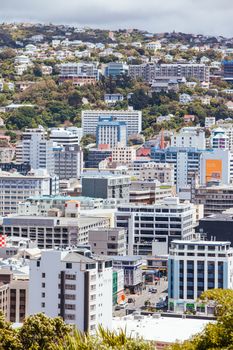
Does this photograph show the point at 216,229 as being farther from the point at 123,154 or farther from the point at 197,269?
the point at 123,154

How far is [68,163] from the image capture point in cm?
6412

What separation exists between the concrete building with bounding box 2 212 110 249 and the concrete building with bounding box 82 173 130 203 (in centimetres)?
711

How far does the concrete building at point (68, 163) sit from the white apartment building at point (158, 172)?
3.55m

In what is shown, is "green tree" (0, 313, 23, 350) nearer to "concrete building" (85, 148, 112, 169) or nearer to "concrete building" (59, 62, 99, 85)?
"concrete building" (85, 148, 112, 169)

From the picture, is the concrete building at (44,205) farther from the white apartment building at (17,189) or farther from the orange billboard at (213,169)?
the orange billboard at (213,169)

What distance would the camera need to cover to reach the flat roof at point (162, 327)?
25828mm

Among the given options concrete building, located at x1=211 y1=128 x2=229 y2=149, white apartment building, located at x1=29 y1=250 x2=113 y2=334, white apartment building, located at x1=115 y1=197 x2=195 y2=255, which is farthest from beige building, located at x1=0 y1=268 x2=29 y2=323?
concrete building, located at x1=211 y1=128 x2=229 y2=149

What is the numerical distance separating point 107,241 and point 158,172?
63.0ft

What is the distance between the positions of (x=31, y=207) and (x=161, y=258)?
Result: 722 cm

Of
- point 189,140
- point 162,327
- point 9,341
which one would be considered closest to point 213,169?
point 189,140

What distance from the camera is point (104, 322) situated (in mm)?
27922

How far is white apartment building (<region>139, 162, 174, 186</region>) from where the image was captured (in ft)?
197

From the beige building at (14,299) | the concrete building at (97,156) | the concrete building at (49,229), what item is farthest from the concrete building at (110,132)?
the beige building at (14,299)

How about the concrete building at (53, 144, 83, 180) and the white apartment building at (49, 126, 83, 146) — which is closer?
the concrete building at (53, 144, 83, 180)
